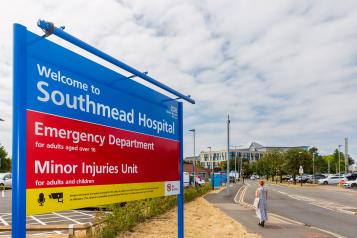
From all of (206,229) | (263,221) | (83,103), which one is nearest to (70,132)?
→ (83,103)

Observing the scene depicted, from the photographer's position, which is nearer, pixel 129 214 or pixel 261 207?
pixel 129 214

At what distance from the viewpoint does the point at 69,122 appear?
4.70 metres

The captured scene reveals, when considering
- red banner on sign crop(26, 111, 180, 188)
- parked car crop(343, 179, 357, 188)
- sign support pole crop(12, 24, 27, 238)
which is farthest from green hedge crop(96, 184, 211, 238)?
parked car crop(343, 179, 357, 188)

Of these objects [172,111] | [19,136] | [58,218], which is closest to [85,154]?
[19,136]

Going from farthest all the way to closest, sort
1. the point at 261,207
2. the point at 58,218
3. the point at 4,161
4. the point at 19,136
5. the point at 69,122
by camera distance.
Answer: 1. the point at 4,161
2. the point at 58,218
3. the point at 261,207
4. the point at 69,122
5. the point at 19,136

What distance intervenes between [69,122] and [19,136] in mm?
850

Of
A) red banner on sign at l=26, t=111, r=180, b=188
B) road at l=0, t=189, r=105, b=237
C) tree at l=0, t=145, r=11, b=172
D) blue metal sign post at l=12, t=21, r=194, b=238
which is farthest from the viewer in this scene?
tree at l=0, t=145, r=11, b=172

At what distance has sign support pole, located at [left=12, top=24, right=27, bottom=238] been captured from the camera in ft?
12.6

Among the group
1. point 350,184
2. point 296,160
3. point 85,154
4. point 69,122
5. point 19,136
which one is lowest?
point 350,184

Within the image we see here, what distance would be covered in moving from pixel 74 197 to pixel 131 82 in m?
2.21

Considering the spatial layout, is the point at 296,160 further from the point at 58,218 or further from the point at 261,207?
the point at 58,218

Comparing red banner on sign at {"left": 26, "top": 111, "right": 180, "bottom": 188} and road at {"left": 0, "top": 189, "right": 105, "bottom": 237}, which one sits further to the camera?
road at {"left": 0, "top": 189, "right": 105, "bottom": 237}

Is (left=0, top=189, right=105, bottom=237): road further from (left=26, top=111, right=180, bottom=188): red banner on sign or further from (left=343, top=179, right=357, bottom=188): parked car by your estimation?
(left=343, top=179, right=357, bottom=188): parked car

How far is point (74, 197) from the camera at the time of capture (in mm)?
4637
